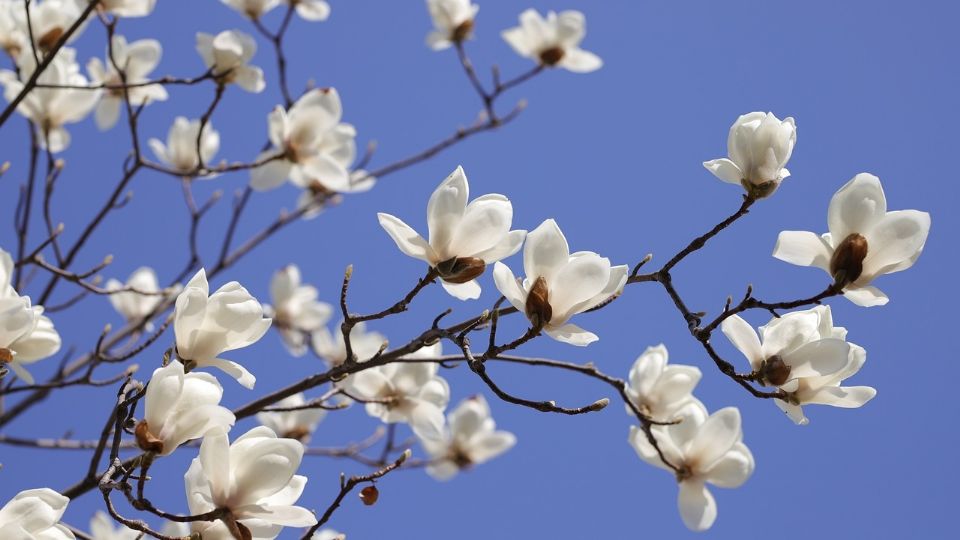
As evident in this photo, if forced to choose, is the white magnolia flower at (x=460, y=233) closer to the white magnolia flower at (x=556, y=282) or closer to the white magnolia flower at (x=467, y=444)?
the white magnolia flower at (x=556, y=282)

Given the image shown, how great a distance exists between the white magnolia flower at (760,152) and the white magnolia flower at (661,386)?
519 millimetres

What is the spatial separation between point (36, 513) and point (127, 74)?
171 centimetres

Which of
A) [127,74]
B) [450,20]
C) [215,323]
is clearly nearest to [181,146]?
[127,74]

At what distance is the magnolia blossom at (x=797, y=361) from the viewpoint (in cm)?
130

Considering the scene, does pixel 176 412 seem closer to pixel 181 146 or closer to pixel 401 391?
pixel 401 391

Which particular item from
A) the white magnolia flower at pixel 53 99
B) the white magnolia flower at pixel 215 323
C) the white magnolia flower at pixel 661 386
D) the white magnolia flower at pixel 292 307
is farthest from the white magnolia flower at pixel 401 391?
the white magnolia flower at pixel 292 307

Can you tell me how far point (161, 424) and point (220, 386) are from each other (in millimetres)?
86

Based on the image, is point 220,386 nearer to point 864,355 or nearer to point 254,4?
point 864,355

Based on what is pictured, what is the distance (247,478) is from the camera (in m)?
1.12

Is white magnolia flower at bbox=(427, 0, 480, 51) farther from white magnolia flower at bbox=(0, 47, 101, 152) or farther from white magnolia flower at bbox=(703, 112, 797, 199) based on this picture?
white magnolia flower at bbox=(703, 112, 797, 199)

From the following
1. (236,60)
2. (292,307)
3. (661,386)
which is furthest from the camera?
(292,307)

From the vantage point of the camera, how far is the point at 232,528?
3.68ft

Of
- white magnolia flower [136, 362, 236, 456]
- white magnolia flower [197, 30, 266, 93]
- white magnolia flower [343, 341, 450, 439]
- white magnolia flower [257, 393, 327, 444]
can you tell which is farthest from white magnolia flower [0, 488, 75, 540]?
white magnolia flower [257, 393, 327, 444]

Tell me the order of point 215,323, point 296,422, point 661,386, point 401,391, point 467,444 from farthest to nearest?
point 467,444 → point 296,422 → point 401,391 → point 661,386 → point 215,323
